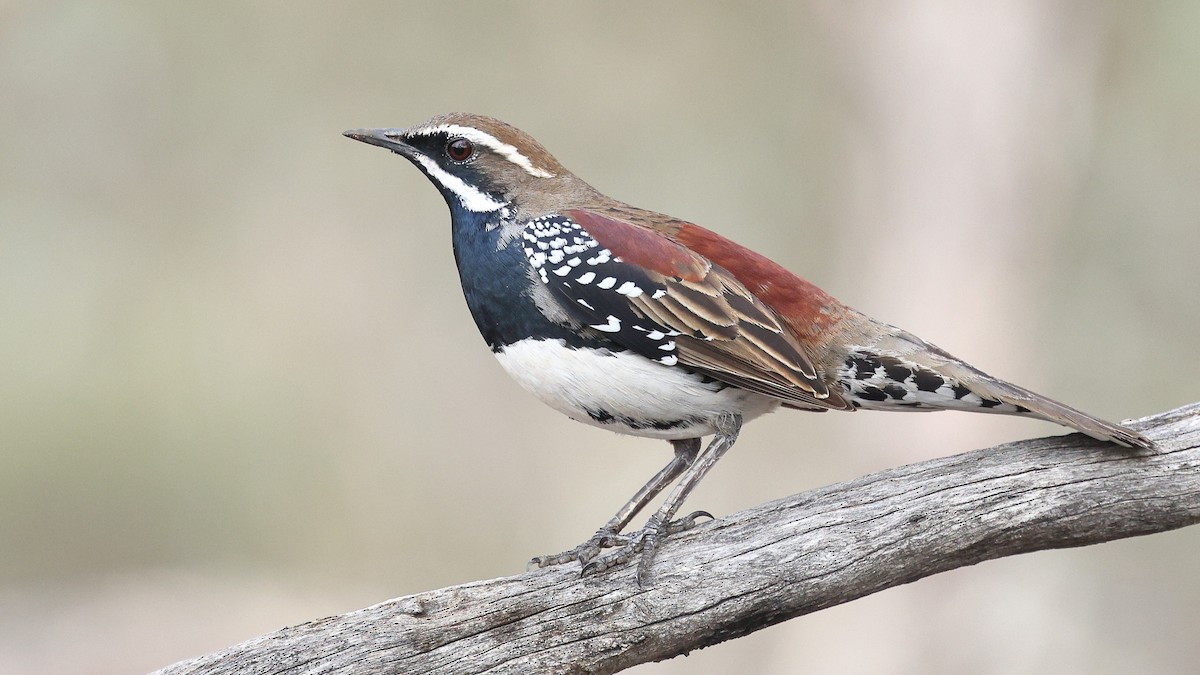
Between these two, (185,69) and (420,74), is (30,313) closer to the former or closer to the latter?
(185,69)

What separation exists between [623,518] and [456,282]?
21.8 feet

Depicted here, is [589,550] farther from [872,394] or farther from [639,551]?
[872,394]

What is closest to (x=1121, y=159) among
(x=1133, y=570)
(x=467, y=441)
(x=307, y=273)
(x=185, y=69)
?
(x=1133, y=570)

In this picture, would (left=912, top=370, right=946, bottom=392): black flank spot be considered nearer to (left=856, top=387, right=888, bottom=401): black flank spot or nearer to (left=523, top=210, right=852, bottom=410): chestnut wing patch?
(left=856, top=387, right=888, bottom=401): black flank spot

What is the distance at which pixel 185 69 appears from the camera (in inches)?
451

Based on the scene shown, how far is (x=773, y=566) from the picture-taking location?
4.34 metres

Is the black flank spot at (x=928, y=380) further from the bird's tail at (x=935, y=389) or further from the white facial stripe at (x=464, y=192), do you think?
the white facial stripe at (x=464, y=192)

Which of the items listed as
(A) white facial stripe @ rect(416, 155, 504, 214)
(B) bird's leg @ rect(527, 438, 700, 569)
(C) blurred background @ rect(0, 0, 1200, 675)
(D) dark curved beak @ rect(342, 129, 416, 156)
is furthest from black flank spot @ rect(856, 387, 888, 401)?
(C) blurred background @ rect(0, 0, 1200, 675)

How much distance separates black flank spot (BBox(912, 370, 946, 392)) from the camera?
4418 mm

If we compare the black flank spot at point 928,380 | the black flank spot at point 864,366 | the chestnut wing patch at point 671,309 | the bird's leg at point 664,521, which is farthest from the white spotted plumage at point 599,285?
the black flank spot at point 928,380

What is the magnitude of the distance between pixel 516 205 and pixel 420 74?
7.82m

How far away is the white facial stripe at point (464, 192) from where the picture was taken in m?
4.71

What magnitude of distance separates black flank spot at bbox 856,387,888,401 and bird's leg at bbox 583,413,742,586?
0.52m

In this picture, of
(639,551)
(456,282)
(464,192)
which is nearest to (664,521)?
(639,551)
